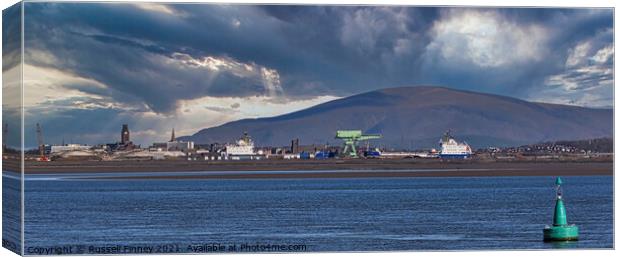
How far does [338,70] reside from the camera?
121ft

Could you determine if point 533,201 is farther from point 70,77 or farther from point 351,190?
point 70,77

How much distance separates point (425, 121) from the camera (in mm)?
56406

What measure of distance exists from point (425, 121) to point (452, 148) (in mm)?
4369

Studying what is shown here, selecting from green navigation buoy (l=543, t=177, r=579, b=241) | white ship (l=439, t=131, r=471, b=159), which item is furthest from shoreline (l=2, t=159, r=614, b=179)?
green navigation buoy (l=543, t=177, r=579, b=241)

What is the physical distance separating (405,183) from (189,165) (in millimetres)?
12557

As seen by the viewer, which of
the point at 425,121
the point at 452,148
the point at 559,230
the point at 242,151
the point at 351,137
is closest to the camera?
the point at 559,230

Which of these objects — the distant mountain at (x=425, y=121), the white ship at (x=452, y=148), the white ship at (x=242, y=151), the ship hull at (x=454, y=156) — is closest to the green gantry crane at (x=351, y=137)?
the distant mountain at (x=425, y=121)

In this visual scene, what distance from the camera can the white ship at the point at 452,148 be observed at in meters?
57.4

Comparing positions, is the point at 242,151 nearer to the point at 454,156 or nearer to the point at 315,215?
the point at 454,156

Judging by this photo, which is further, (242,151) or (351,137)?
(242,151)

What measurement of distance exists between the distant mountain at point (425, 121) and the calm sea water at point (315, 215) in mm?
1893

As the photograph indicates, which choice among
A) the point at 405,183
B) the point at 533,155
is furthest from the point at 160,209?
the point at 533,155

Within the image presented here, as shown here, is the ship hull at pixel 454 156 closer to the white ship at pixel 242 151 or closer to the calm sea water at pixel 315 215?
the calm sea water at pixel 315 215

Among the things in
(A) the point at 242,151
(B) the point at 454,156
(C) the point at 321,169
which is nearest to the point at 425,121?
(B) the point at 454,156
